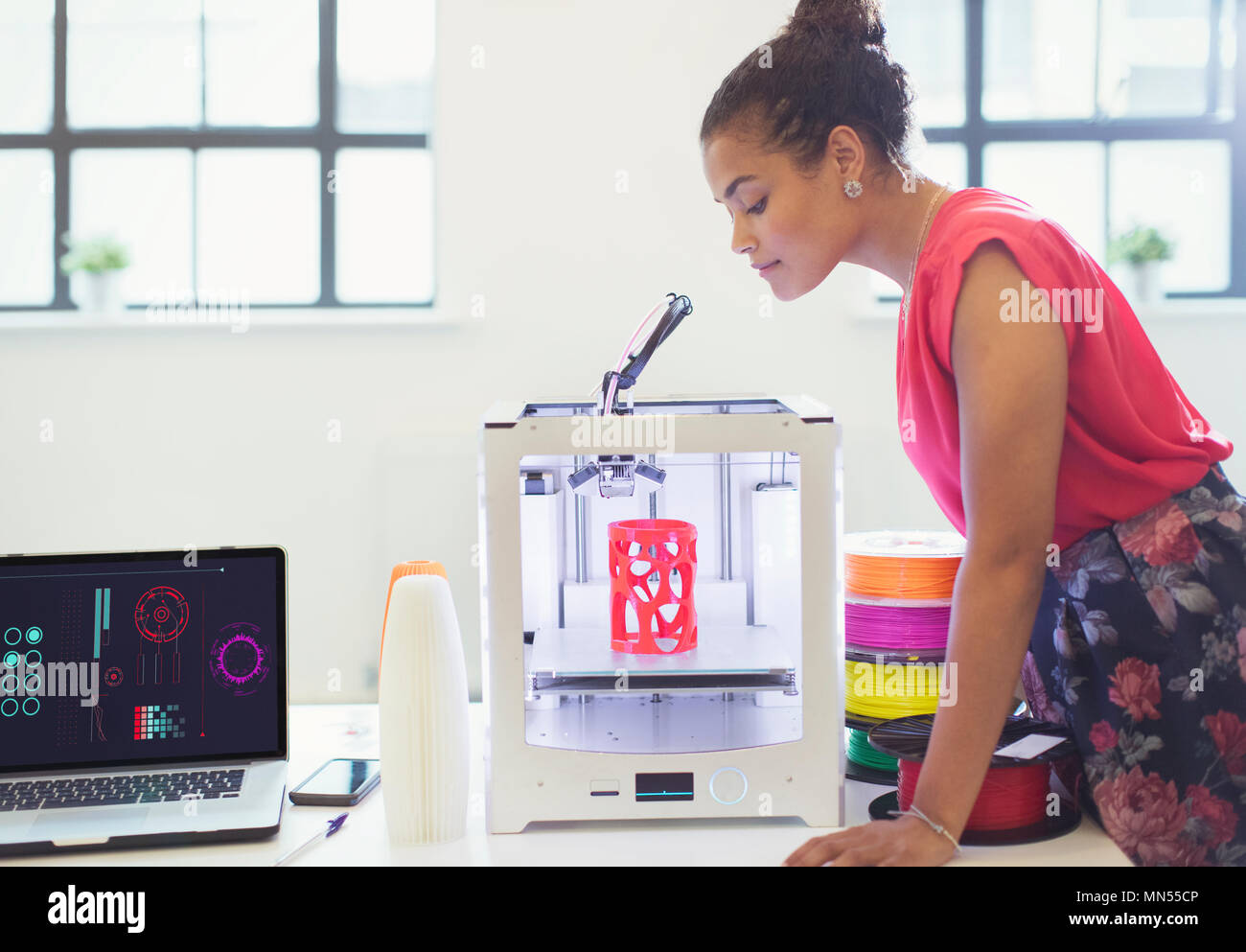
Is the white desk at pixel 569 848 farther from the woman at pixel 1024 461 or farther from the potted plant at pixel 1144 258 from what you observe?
the potted plant at pixel 1144 258

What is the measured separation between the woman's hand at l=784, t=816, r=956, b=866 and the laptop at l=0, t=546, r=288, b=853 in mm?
521

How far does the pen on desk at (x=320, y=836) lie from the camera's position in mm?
919

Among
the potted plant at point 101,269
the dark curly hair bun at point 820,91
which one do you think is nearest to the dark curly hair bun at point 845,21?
the dark curly hair bun at point 820,91

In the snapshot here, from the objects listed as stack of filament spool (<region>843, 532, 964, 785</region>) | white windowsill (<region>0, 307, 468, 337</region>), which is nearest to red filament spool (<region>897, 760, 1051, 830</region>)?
stack of filament spool (<region>843, 532, 964, 785</region>)

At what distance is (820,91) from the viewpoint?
1015mm

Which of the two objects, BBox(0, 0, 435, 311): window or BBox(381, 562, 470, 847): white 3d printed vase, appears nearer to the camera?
BBox(381, 562, 470, 847): white 3d printed vase

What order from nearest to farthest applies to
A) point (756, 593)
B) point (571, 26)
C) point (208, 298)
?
point (756, 593), point (571, 26), point (208, 298)

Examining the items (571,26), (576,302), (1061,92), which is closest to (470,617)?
(576,302)

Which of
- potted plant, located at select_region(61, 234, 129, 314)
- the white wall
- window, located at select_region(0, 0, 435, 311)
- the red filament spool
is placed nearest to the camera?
the red filament spool

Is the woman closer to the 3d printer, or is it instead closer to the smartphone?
the 3d printer

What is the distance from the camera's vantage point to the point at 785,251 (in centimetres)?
108

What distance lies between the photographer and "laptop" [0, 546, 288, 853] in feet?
3.43
